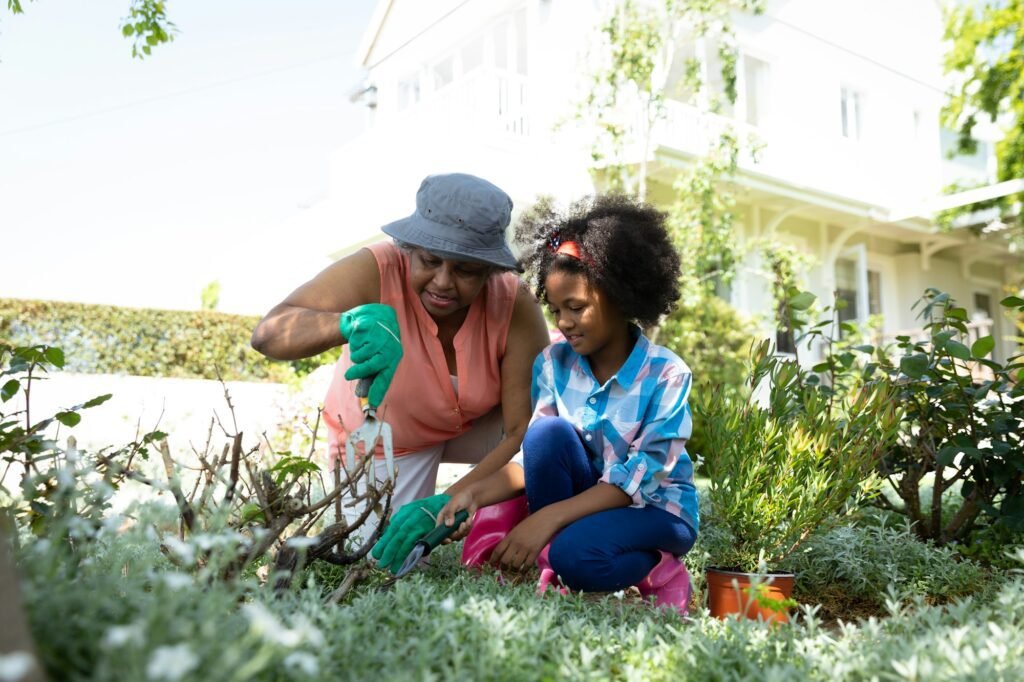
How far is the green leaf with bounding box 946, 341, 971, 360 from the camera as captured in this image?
3.15 metres

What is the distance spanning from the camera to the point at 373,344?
8.05 feet

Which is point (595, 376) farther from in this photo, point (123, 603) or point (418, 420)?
point (123, 603)

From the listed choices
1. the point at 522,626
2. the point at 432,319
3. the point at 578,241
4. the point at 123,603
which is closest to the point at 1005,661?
the point at 522,626

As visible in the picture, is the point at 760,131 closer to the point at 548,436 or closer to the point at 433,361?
the point at 433,361

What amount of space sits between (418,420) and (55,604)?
1925 mm

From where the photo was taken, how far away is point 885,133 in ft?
45.3

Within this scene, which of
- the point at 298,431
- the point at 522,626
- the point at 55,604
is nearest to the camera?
the point at 55,604

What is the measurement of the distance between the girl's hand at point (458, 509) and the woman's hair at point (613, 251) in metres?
0.76

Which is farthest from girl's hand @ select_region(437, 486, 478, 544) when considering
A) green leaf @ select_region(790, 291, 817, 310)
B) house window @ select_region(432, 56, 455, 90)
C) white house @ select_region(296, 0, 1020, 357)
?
house window @ select_region(432, 56, 455, 90)

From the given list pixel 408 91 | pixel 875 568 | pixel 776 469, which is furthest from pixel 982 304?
pixel 776 469

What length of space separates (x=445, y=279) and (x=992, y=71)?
13.4 m

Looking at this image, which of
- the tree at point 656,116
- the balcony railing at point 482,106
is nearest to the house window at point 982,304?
the tree at point 656,116

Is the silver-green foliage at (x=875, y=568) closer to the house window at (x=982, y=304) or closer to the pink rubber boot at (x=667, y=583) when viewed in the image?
the pink rubber boot at (x=667, y=583)

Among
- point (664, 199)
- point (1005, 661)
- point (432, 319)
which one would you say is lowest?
point (1005, 661)
